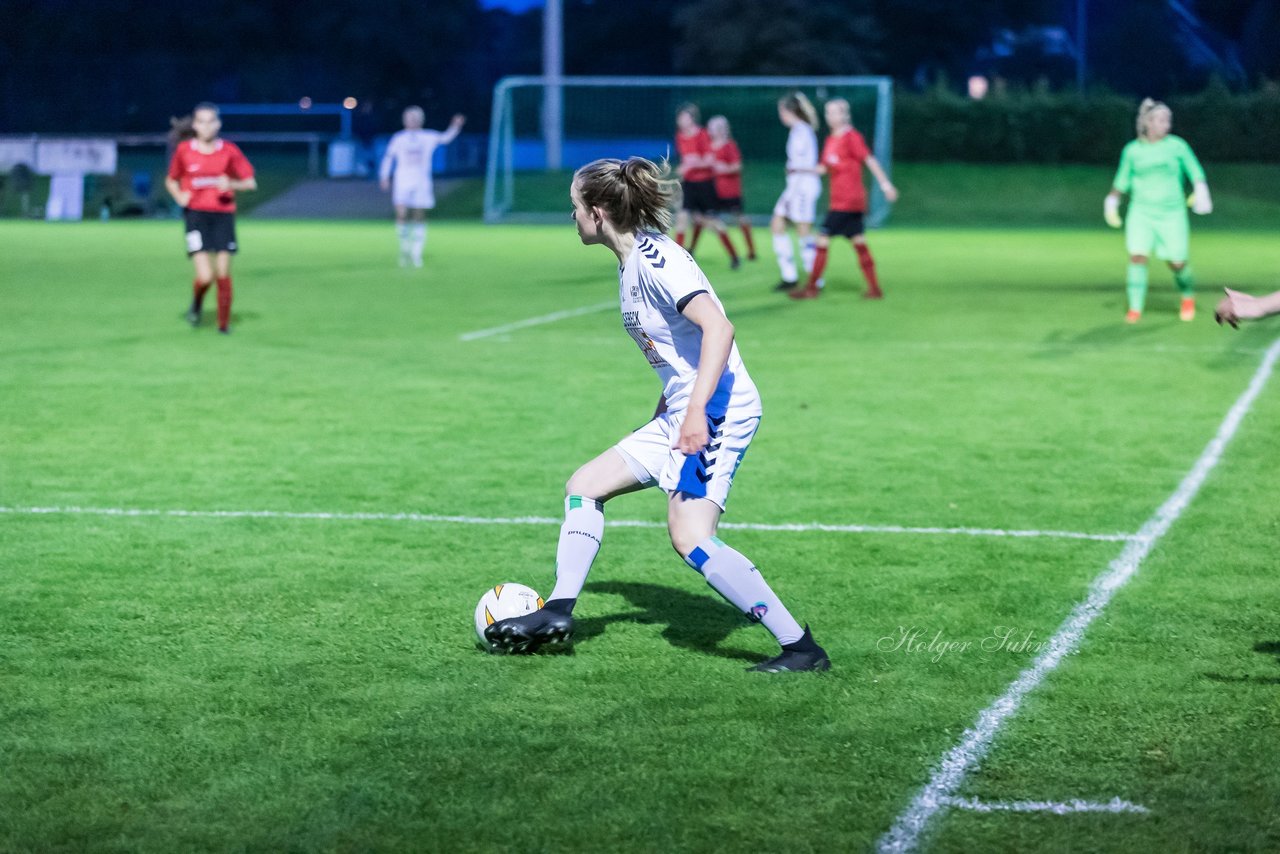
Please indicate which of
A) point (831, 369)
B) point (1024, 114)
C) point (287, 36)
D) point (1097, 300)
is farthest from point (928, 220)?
point (287, 36)

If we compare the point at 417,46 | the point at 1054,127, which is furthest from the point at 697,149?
the point at 417,46

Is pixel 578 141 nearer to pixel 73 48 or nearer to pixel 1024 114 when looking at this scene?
pixel 1024 114

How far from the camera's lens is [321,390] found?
12.0 metres

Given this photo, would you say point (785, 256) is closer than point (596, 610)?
No

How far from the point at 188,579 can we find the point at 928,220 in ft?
123

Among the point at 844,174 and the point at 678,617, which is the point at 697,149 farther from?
the point at 678,617

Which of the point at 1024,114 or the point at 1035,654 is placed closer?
the point at 1035,654

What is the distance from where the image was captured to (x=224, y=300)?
15.4 metres

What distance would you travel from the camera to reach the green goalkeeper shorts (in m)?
15.9

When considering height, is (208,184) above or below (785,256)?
above

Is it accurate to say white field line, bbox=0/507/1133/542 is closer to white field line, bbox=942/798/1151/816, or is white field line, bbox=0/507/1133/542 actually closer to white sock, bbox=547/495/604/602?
white sock, bbox=547/495/604/602

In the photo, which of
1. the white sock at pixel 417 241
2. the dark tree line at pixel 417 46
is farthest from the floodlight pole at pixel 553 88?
the dark tree line at pixel 417 46

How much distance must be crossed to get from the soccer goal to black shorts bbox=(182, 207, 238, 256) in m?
24.9

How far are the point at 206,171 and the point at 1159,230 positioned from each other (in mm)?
8760
